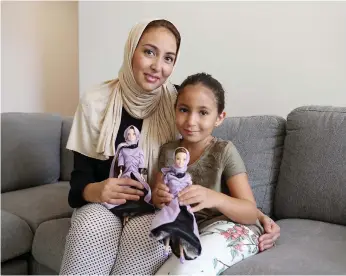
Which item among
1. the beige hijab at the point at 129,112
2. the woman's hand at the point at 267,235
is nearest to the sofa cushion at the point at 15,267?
the beige hijab at the point at 129,112

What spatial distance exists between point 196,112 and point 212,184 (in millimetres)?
234

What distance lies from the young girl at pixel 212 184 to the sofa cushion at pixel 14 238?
0.66m

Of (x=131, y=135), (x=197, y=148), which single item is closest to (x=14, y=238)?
(x=131, y=135)

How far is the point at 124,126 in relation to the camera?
1409 mm

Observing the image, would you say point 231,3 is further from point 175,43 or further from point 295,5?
point 175,43

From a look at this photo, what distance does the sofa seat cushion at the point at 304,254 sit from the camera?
105 cm

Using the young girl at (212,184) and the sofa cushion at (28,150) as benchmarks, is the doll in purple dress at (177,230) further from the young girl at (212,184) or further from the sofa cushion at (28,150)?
the sofa cushion at (28,150)

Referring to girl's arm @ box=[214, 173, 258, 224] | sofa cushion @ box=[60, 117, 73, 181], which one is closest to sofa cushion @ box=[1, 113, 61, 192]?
sofa cushion @ box=[60, 117, 73, 181]

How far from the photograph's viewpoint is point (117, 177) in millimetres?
1305

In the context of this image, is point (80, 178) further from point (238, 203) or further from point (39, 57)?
point (39, 57)

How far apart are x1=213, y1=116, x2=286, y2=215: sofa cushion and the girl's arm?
1.04 ft

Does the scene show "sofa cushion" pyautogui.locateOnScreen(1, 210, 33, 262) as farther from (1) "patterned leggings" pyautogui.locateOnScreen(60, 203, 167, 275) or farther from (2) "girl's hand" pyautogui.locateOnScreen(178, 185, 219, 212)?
(2) "girl's hand" pyautogui.locateOnScreen(178, 185, 219, 212)

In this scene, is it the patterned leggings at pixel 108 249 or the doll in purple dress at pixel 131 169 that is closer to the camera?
the patterned leggings at pixel 108 249

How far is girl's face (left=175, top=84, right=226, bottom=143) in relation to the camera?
1.25 metres
